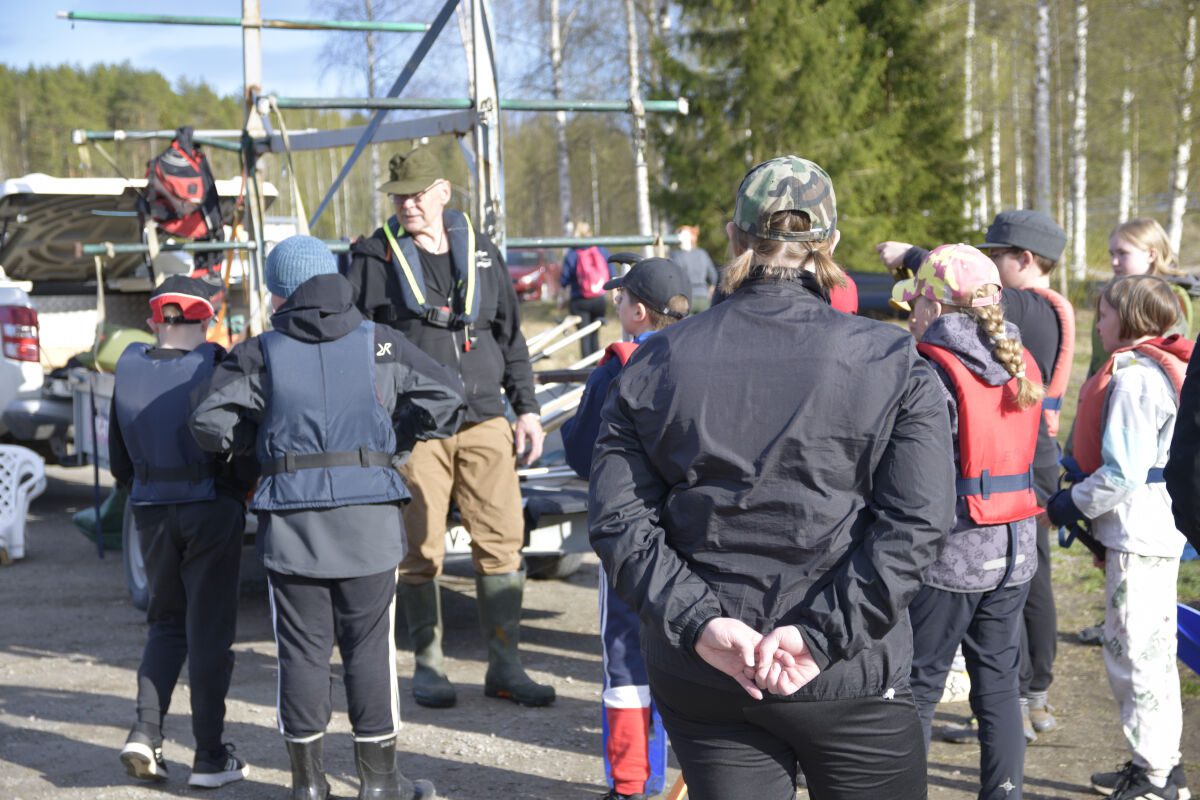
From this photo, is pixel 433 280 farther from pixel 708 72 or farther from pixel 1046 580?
pixel 708 72

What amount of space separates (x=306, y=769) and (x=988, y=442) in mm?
2288

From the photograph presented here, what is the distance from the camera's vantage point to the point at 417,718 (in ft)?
17.0

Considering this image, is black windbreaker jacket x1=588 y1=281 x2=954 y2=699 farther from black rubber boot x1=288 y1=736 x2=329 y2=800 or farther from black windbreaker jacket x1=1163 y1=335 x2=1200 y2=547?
black rubber boot x1=288 y1=736 x2=329 y2=800

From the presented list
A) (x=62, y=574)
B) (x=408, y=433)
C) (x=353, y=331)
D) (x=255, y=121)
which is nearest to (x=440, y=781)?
(x=408, y=433)

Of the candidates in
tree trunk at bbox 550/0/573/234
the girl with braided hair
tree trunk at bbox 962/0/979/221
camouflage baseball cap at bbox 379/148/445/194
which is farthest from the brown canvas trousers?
tree trunk at bbox 550/0/573/234

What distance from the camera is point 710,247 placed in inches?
874

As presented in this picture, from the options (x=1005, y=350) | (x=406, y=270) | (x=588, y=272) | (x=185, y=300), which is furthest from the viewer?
(x=588, y=272)

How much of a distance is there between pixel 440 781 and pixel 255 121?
11.8ft

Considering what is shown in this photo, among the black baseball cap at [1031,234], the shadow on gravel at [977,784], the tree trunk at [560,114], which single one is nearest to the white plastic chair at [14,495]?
the shadow on gravel at [977,784]

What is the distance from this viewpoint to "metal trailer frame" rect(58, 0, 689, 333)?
596 centimetres

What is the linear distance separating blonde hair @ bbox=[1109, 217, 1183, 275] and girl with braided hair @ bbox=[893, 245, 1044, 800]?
1.69 metres

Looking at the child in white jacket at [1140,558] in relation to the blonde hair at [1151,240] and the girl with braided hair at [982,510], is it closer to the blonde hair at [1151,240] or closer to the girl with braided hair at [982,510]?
the girl with braided hair at [982,510]

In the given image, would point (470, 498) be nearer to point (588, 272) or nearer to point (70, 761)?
point (70, 761)

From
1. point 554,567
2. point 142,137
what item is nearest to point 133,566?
point 554,567
